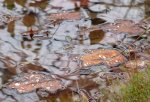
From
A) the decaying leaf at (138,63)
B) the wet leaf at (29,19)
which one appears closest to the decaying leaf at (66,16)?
the wet leaf at (29,19)

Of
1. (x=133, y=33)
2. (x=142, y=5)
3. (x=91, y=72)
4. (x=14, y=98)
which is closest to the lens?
(x=14, y=98)

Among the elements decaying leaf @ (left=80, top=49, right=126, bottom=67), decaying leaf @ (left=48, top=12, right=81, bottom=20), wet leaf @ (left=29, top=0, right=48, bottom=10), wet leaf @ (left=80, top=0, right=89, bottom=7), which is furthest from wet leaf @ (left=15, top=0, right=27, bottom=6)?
decaying leaf @ (left=80, top=49, right=126, bottom=67)

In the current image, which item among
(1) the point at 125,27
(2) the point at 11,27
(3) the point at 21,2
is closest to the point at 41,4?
(3) the point at 21,2

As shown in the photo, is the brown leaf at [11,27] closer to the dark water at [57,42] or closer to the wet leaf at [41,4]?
the dark water at [57,42]

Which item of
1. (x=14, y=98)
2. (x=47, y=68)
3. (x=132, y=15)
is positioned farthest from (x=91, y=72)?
(x=132, y=15)

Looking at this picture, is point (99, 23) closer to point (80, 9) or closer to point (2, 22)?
point (80, 9)

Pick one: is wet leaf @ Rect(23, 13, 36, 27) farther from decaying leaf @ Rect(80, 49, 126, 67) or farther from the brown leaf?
decaying leaf @ Rect(80, 49, 126, 67)

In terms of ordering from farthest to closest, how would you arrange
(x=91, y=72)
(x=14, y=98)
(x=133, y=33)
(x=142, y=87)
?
(x=133, y=33), (x=91, y=72), (x=14, y=98), (x=142, y=87)
